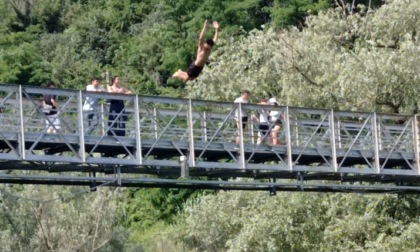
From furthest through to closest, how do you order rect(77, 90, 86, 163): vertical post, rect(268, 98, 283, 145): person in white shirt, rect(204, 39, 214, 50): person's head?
1. rect(268, 98, 283, 145): person in white shirt
2. rect(204, 39, 214, 50): person's head
3. rect(77, 90, 86, 163): vertical post

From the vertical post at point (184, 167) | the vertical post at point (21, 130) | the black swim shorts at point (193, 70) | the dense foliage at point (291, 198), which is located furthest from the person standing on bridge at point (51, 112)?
the black swim shorts at point (193, 70)

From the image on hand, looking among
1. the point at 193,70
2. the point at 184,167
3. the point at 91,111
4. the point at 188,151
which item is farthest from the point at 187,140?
the point at 91,111

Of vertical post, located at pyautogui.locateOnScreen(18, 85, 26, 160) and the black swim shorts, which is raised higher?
the black swim shorts

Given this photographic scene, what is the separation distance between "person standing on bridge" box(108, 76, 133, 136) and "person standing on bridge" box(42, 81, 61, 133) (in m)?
0.96

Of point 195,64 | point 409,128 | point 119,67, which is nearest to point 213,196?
point 409,128

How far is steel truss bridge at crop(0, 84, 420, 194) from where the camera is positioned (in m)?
25.3

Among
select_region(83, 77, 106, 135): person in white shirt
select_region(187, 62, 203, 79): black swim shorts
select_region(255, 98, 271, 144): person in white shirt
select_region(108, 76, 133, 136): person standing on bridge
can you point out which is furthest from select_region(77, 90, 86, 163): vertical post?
select_region(255, 98, 271, 144): person in white shirt

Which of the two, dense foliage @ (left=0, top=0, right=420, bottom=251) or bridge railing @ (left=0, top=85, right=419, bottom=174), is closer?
bridge railing @ (left=0, top=85, right=419, bottom=174)

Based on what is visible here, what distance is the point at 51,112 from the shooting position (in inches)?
1021

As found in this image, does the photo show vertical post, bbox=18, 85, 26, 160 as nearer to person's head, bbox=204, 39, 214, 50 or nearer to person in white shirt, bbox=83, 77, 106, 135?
person in white shirt, bbox=83, 77, 106, 135

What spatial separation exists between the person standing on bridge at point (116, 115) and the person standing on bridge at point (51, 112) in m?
0.96

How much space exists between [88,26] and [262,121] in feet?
165

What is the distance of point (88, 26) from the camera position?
3081 inches

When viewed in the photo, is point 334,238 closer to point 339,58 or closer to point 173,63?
point 339,58
